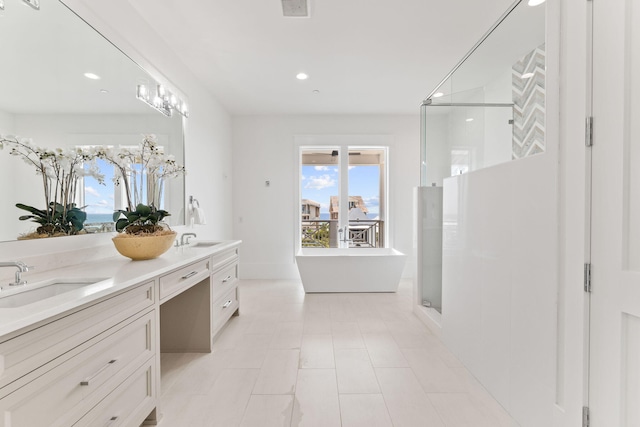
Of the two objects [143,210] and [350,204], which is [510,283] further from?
[350,204]

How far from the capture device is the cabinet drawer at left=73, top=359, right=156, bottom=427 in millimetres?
1297

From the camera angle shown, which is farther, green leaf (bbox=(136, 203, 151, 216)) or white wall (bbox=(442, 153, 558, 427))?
green leaf (bbox=(136, 203, 151, 216))

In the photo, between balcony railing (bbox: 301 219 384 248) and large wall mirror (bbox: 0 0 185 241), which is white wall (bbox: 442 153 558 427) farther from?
balcony railing (bbox: 301 219 384 248)

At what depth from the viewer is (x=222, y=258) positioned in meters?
2.98

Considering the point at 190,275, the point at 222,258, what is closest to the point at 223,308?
the point at 222,258

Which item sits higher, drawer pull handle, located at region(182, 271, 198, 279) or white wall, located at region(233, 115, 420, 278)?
white wall, located at region(233, 115, 420, 278)

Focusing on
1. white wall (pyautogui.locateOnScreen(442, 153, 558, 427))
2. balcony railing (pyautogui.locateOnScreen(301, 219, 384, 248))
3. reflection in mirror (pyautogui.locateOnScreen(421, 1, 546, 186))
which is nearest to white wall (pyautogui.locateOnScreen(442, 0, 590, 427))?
white wall (pyautogui.locateOnScreen(442, 153, 558, 427))

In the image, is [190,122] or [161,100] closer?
[161,100]

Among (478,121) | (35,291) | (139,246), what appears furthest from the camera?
(478,121)

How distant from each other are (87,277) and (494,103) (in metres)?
2.68

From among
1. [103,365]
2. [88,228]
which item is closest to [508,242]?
[103,365]

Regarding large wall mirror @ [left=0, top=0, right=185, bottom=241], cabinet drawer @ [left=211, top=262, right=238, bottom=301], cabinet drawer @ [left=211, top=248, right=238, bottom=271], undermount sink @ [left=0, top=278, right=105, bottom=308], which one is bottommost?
cabinet drawer @ [left=211, top=262, right=238, bottom=301]

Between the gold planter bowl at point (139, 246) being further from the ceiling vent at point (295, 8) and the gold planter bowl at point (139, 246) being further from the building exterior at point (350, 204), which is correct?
the building exterior at point (350, 204)

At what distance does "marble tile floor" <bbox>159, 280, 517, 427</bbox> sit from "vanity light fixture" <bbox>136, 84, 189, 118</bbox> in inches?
84.1
